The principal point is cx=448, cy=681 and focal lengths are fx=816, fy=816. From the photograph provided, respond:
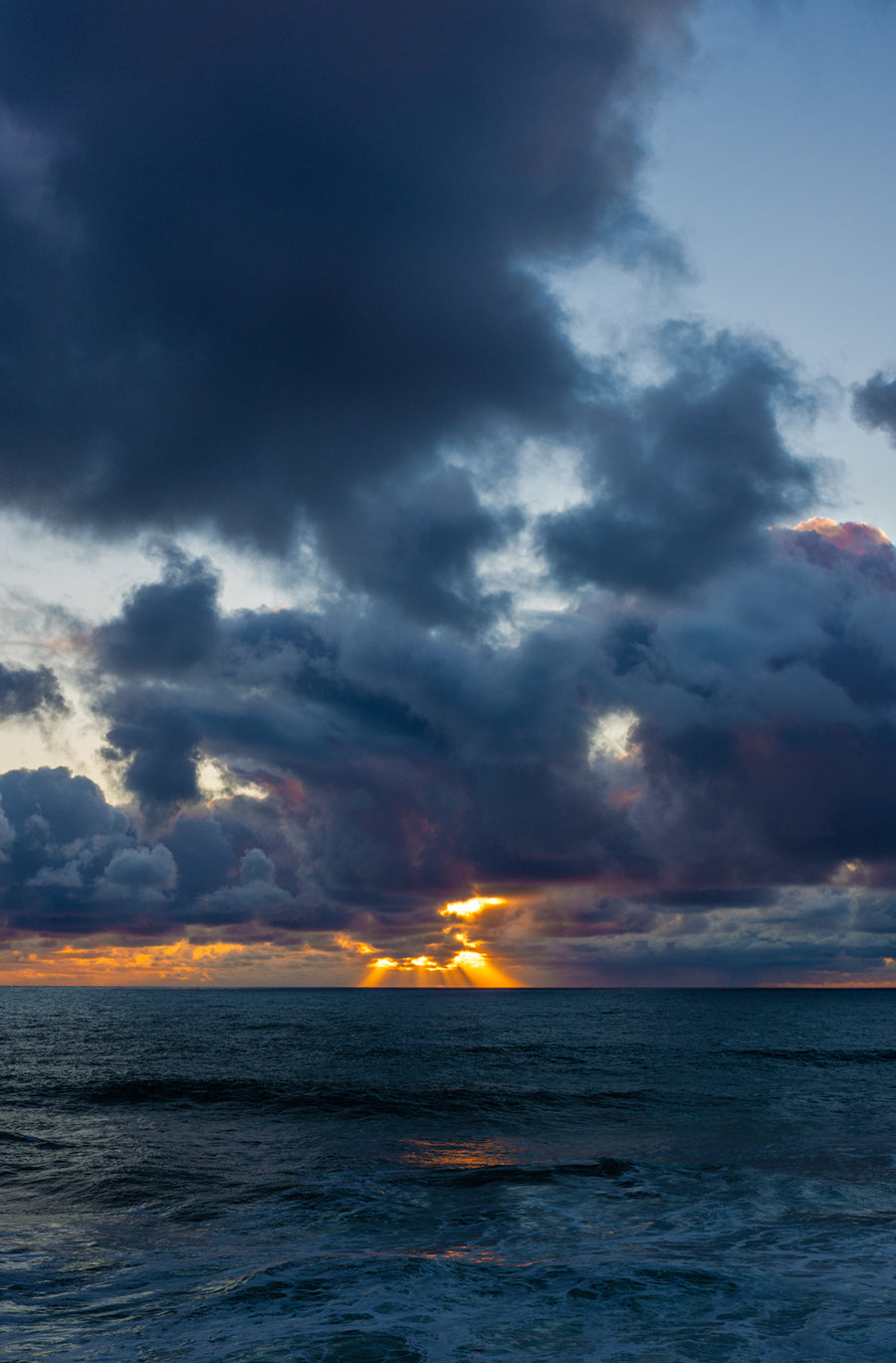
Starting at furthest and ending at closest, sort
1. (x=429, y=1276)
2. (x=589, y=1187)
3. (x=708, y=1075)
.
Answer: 1. (x=708, y=1075)
2. (x=589, y=1187)
3. (x=429, y=1276)

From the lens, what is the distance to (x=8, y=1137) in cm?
3125

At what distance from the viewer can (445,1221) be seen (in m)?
19.7

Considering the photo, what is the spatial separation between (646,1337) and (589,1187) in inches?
442

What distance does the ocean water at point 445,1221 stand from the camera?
503 inches

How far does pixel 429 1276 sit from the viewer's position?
15.4 metres

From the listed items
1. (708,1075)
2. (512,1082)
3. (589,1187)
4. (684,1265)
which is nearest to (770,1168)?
(589,1187)

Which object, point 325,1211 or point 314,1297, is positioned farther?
point 325,1211

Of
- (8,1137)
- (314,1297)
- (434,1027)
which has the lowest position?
(434,1027)

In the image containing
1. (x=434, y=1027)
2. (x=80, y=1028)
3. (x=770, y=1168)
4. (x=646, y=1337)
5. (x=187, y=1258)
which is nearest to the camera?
(x=646, y=1337)

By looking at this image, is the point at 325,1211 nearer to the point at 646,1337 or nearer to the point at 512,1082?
the point at 646,1337

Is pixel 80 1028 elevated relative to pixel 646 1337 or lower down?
lower down

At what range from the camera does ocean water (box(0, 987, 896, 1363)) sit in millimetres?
12773

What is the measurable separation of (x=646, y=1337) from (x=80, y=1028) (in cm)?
10195

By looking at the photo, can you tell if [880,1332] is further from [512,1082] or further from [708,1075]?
[708,1075]
